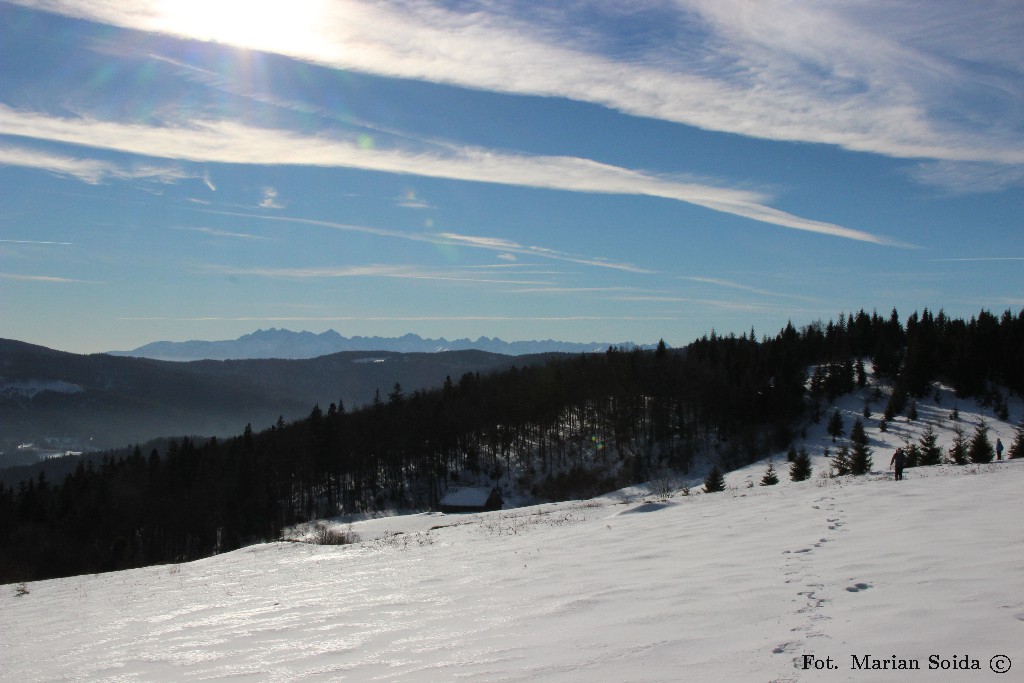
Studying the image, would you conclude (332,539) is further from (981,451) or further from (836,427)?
(836,427)

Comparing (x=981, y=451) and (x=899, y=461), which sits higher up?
(x=899, y=461)

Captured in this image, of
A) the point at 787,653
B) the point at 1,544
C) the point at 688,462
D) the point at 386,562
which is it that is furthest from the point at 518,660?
the point at 1,544

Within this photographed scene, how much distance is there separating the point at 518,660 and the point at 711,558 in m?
6.04

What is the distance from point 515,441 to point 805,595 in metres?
84.0

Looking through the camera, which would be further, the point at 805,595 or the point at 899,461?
the point at 899,461

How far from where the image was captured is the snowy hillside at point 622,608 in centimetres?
676

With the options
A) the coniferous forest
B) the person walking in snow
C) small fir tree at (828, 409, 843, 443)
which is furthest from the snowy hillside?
the coniferous forest

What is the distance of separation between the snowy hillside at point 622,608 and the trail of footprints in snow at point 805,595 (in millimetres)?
35

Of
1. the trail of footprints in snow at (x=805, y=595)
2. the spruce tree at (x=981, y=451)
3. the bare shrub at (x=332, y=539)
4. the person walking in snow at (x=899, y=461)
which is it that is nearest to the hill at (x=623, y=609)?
the trail of footprints in snow at (x=805, y=595)

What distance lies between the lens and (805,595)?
874cm

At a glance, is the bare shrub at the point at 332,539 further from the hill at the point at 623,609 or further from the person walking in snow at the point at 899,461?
the person walking in snow at the point at 899,461

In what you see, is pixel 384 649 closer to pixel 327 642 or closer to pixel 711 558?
pixel 327 642

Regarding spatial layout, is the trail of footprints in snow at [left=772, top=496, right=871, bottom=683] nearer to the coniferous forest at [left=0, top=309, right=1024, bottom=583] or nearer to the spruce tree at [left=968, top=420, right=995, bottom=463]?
the spruce tree at [left=968, top=420, right=995, bottom=463]

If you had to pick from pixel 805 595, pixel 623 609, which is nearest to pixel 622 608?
pixel 623 609
